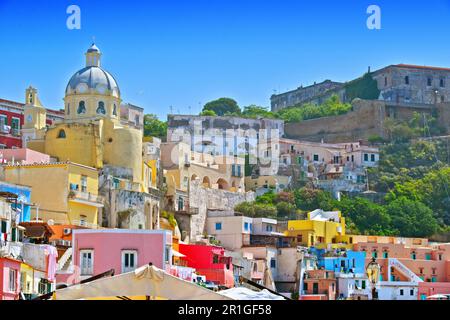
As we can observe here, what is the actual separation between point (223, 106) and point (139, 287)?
188 ft

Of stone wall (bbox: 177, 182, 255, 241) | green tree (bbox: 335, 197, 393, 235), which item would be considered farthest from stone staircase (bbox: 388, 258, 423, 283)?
stone wall (bbox: 177, 182, 255, 241)

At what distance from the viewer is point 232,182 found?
4506 cm

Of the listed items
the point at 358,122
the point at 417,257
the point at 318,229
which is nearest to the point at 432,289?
the point at 417,257

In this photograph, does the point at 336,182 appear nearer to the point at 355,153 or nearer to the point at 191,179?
the point at 355,153

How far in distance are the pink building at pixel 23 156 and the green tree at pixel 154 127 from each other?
2065cm

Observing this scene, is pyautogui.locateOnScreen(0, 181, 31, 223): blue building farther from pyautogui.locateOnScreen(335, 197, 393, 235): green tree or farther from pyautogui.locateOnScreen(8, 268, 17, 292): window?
pyautogui.locateOnScreen(335, 197, 393, 235): green tree

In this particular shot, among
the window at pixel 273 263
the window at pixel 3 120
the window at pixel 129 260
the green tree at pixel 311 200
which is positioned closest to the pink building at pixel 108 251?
the window at pixel 129 260

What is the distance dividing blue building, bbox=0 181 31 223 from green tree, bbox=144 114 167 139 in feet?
80.8

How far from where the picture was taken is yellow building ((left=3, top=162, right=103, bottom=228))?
29.5 m

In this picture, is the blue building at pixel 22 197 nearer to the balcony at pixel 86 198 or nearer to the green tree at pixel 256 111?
the balcony at pixel 86 198

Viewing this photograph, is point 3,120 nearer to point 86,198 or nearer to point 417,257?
point 86,198

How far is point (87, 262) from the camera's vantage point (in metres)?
20.3

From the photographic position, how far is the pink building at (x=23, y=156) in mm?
31078

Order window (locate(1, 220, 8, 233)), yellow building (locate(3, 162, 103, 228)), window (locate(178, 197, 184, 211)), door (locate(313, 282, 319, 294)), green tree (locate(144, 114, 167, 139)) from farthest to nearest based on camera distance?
green tree (locate(144, 114, 167, 139)), window (locate(178, 197, 184, 211)), door (locate(313, 282, 319, 294)), yellow building (locate(3, 162, 103, 228)), window (locate(1, 220, 8, 233))
